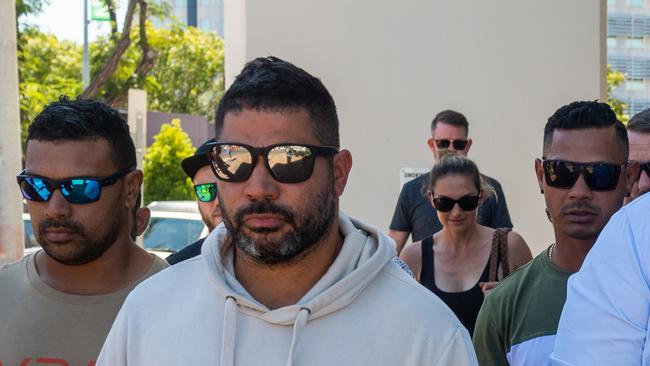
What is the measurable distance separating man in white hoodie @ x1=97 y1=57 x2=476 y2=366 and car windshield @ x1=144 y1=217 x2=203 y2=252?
36.8 feet

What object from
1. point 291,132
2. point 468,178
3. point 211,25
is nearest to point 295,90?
point 291,132

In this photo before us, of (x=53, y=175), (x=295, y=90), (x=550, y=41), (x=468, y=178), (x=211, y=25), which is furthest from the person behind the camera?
(x=211, y=25)

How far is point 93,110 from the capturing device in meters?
3.69

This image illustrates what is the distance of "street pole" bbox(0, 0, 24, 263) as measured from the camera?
752 centimetres

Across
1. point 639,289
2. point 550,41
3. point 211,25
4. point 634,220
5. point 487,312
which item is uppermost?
point 211,25

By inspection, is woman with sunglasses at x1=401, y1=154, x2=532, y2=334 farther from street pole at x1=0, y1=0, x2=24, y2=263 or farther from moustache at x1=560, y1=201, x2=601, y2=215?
street pole at x1=0, y1=0, x2=24, y2=263

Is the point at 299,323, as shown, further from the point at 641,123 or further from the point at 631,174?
the point at 641,123

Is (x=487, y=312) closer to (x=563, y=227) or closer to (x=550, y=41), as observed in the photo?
(x=563, y=227)

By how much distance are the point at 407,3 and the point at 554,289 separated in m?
5.72

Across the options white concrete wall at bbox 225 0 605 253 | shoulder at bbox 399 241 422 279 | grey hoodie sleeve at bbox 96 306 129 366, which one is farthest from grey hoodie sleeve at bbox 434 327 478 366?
white concrete wall at bbox 225 0 605 253

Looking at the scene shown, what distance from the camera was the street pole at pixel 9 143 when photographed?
24.7 ft

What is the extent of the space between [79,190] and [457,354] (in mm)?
1670

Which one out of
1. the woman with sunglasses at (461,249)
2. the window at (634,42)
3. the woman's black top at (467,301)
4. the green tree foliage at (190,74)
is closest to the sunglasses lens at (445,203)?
the woman with sunglasses at (461,249)

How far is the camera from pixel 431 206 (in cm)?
650
